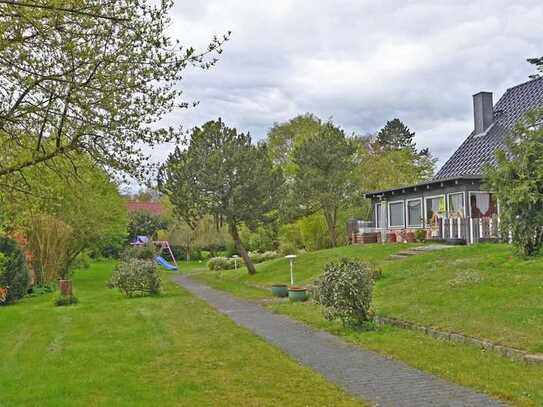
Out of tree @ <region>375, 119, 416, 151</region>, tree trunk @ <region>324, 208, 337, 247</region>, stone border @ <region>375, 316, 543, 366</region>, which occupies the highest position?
tree @ <region>375, 119, 416, 151</region>

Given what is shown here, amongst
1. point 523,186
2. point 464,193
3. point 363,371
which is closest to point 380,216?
point 464,193

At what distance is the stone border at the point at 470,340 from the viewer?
7.82 metres

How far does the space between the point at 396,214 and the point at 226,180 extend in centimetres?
912

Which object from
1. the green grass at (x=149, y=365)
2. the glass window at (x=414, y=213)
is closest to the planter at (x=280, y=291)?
the green grass at (x=149, y=365)

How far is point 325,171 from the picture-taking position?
101 ft

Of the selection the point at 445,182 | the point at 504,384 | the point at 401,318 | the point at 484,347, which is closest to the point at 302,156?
the point at 445,182

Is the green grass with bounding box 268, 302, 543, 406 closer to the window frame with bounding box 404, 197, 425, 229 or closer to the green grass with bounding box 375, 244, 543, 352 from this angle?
the green grass with bounding box 375, 244, 543, 352

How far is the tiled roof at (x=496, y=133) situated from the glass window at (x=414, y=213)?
1.63 m

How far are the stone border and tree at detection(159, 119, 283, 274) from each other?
1442 centimetres

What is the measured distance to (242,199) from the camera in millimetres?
25812

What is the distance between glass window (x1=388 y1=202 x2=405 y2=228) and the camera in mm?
28328

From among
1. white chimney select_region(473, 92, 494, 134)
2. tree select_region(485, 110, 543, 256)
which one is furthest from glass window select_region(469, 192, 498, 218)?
tree select_region(485, 110, 543, 256)

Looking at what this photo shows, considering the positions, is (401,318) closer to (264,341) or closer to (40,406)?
(264,341)

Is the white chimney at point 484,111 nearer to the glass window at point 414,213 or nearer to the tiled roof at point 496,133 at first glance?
the tiled roof at point 496,133
